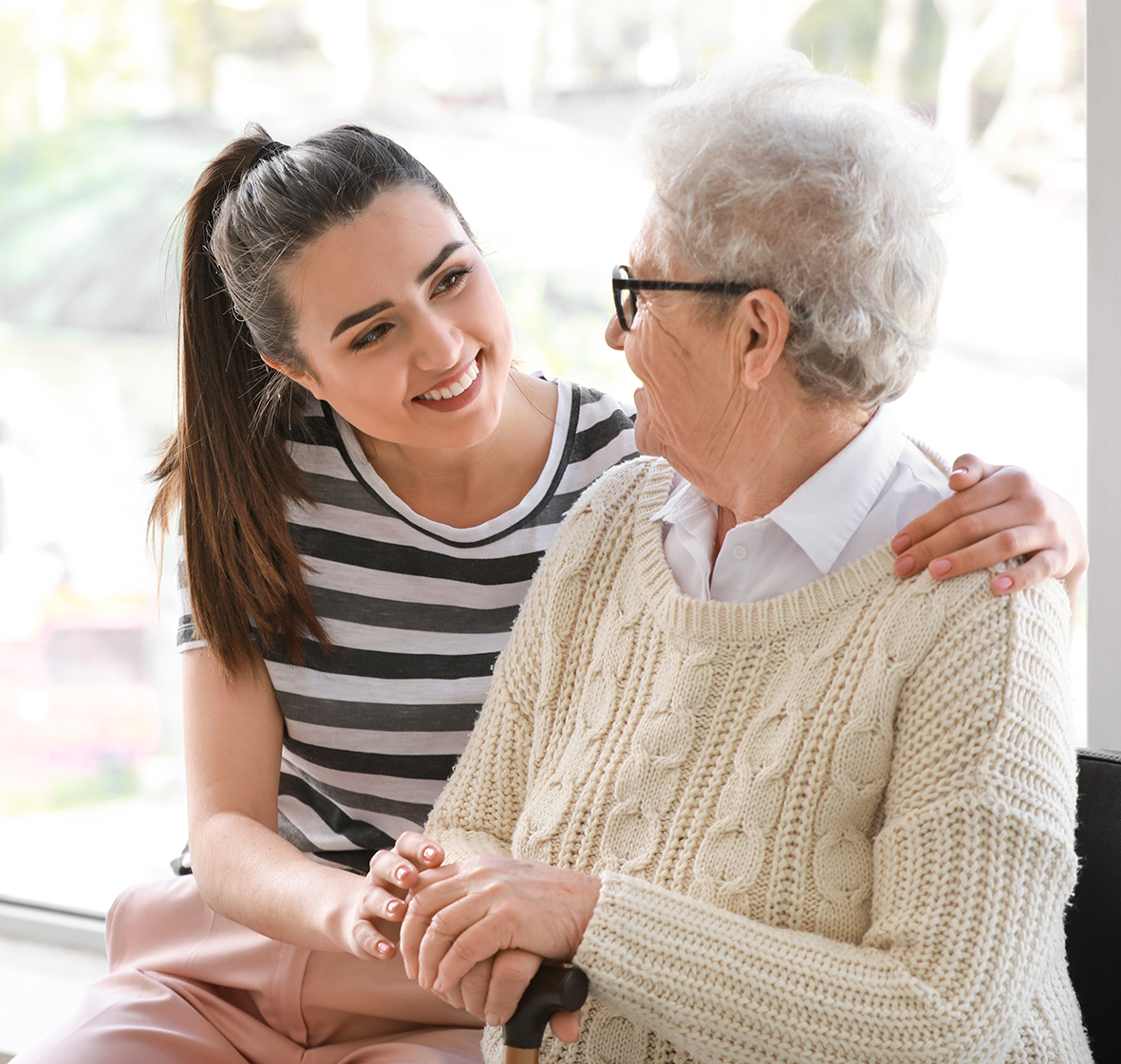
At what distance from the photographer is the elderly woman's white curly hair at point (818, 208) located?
3.67 feet

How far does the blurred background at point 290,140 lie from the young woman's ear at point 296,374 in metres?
0.31

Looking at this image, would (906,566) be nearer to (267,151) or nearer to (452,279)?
(452,279)

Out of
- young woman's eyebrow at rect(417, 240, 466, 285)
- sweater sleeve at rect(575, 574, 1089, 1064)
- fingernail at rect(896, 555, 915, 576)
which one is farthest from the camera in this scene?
young woman's eyebrow at rect(417, 240, 466, 285)

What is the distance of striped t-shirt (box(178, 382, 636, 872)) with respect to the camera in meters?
1.61

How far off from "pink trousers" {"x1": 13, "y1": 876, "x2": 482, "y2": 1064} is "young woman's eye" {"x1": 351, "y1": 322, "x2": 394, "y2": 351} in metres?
0.83

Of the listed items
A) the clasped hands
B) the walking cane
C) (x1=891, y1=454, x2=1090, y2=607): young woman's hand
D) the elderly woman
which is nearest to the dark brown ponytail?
the elderly woman

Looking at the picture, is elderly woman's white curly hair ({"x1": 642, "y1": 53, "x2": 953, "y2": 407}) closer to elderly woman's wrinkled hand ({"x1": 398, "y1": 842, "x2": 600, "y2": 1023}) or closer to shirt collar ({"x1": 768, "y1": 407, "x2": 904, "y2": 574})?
shirt collar ({"x1": 768, "y1": 407, "x2": 904, "y2": 574})

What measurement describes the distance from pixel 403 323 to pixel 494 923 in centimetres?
76

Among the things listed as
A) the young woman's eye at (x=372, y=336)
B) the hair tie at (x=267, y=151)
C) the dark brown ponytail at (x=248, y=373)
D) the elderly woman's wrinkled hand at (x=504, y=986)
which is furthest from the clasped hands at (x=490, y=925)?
the hair tie at (x=267, y=151)

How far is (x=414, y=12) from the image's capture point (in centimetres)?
216

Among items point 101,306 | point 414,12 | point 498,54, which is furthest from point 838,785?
point 101,306

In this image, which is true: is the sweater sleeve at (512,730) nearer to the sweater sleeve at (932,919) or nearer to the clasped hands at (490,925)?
the clasped hands at (490,925)

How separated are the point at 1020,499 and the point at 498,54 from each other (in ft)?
4.63

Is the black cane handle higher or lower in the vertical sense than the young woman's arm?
higher
